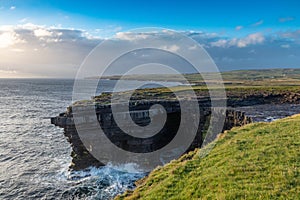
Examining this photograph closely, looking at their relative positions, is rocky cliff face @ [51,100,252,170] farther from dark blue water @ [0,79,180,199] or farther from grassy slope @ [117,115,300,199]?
grassy slope @ [117,115,300,199]

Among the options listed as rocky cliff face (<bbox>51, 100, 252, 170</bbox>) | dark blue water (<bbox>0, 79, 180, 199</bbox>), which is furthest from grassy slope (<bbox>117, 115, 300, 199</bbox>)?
rocky cliff face (<bbox>51, 100, 252, 170</bbox>)

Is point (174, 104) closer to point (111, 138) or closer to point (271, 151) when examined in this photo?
point (111, 138)

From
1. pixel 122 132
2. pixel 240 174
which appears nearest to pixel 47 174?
pixel 122 132

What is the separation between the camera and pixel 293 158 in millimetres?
13523

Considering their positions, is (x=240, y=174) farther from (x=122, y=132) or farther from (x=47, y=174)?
(x=47, y=174)

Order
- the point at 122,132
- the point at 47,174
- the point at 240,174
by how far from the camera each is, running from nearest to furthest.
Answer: the point at 240,174
the point at 47,174
the point at 122,132

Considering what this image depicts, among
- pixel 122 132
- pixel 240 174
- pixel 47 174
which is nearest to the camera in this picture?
pixel 240 174

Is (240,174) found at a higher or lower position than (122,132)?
higher

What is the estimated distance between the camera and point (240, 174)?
12188 mm

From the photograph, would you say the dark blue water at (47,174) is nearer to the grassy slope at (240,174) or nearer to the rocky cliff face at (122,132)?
the rocky cliff face at (122,132)

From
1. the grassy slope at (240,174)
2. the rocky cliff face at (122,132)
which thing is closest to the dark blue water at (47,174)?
the rocky cliff face at (122,132)

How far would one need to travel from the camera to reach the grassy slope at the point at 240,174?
10380 mm

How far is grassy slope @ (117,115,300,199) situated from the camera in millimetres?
10380

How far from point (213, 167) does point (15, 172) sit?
1037 inches
